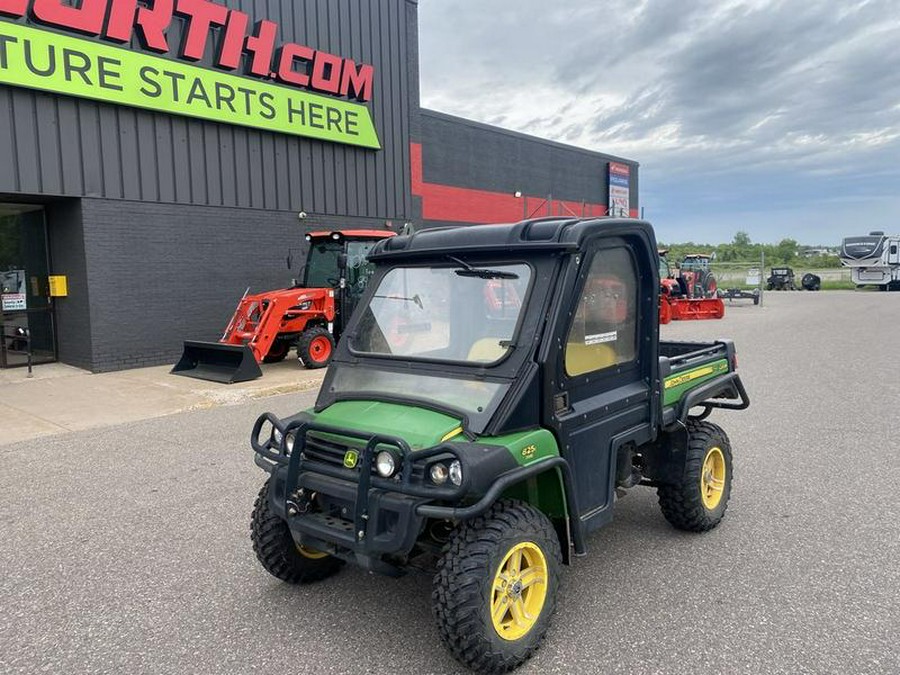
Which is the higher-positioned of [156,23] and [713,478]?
[156,23]

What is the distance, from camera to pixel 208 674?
9.25ft

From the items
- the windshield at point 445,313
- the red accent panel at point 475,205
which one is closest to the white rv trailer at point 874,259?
the red accent panel at point 475,205

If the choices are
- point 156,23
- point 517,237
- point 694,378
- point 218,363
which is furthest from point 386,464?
point 156,23

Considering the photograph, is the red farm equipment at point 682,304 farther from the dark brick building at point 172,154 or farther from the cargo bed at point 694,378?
the cargo bed at point 694,378

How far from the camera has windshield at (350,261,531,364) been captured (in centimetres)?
322

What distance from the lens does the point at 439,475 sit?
A: 267 centimetres

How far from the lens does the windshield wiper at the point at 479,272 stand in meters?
3.24

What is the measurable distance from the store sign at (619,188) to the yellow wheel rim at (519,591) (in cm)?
2866

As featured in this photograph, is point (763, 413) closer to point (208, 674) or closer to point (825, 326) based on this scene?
point (208, 674)

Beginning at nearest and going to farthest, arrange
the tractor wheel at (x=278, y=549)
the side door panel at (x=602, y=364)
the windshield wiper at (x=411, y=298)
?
the side door panel at (x=602, y=364), the tractor wheel at (x=278, y=549), the windshield wiper at (x=411, y=298)

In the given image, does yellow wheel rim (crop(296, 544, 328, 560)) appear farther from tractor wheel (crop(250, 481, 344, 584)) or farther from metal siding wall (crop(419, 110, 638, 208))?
metal siding wall (crop(419, 110, 638, 208))

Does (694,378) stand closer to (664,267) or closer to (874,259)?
(664,267)

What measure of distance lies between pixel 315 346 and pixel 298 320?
0.55 m

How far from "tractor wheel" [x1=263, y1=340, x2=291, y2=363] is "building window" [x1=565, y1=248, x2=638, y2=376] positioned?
9204 mm
